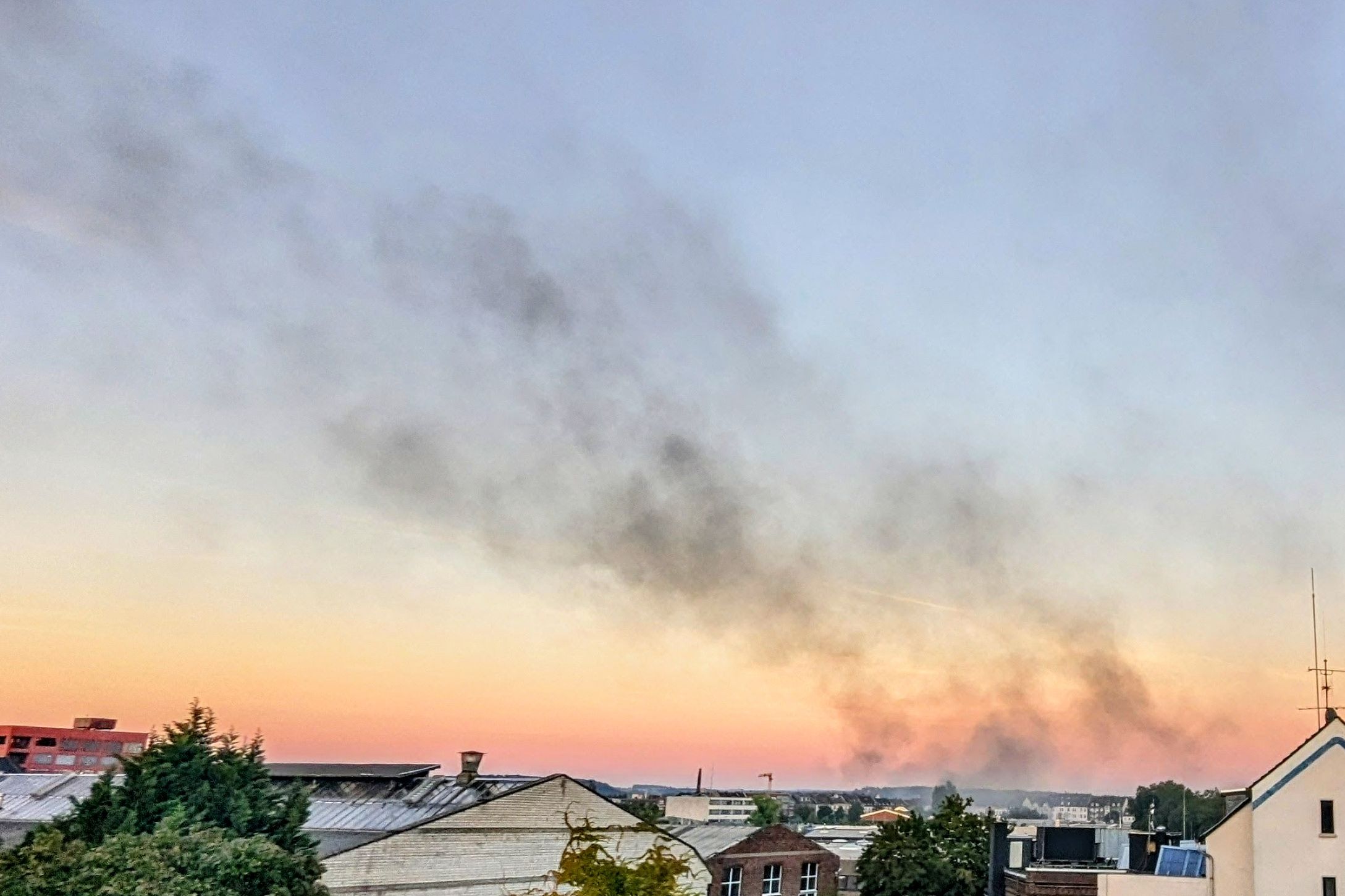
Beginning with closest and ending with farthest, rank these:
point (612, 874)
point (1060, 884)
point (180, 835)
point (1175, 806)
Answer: point (612, 874) < point (180, 835) < point (1060, 884) < point (1175, 806)

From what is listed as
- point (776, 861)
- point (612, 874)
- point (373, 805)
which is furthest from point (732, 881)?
point (612, 874)

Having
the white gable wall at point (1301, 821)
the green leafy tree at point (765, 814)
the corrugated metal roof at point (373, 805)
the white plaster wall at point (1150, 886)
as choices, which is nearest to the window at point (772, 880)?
the corrugated metal roof at point (373, 805)

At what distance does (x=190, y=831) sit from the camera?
2519 centimetres

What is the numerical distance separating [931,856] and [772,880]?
991cm

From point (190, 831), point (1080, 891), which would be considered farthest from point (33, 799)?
point (1080, 891)

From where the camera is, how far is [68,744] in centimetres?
16912

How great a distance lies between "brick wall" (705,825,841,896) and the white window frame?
0.12 m

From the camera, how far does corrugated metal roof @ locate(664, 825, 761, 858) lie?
5053cm

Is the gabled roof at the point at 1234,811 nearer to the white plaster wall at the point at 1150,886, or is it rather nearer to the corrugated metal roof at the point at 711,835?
the white plaster wall at the point at 1150,886

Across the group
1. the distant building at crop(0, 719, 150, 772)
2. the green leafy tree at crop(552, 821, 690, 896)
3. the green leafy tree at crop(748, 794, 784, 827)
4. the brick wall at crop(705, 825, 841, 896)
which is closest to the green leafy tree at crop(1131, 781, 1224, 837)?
the green leafy tree at crop(748, 794, 784, 827)

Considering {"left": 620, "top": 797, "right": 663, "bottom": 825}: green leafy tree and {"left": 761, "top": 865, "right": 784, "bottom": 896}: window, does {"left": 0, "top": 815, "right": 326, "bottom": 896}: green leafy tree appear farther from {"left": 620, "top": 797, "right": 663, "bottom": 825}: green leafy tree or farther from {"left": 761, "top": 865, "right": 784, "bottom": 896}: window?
{"left": 761, "top": 865, "right": 784, "bottom": 896}: window

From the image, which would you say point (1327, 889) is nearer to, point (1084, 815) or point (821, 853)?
point (821, 853)

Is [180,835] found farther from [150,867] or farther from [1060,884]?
[1060,884]

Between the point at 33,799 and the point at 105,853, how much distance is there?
89.5 ft
